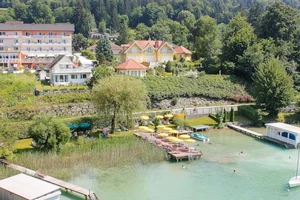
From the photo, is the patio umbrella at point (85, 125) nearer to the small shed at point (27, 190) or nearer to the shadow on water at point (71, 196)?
the shadow on water at point (71, 196)

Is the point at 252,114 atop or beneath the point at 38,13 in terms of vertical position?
beneath

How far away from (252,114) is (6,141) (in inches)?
1026

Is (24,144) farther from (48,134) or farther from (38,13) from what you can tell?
(38,13)

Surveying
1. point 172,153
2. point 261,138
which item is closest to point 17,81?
point 172,153

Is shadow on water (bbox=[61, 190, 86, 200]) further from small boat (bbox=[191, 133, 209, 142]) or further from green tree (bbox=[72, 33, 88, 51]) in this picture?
green tree (bbox=[72, 33, 88, 51])

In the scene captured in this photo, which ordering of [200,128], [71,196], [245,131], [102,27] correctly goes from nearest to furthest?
1. [71,196]
2. [200,128]
3. [245,131]
4. [102,27]

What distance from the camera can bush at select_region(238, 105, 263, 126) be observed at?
43.9 meters

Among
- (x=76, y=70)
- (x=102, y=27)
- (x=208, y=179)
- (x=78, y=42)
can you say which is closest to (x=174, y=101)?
(x=76, y=70)

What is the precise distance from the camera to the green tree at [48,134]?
3077cm

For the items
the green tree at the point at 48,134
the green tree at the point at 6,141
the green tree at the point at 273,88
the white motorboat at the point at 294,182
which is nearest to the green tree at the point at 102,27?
the green tree at the point at 273,88

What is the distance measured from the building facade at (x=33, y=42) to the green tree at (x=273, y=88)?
30.4 meters

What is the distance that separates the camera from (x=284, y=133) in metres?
37.7

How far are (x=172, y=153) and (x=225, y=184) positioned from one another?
5.93m

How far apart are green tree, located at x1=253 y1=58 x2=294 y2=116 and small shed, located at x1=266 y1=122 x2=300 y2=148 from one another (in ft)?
18.9
